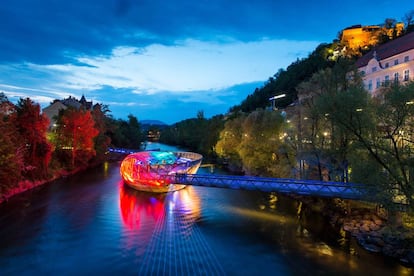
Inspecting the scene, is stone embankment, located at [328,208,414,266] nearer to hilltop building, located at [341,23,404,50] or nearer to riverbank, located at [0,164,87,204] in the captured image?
riverbank, located at [0,164,87,204]

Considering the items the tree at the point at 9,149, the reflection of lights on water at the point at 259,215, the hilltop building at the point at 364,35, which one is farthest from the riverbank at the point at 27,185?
the hilltop building at the point at 364,35

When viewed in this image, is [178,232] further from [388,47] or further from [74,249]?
[388,47]

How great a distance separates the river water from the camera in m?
16.1

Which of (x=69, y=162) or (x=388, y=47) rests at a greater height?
(x=388, y=47)

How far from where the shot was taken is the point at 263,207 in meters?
27.4

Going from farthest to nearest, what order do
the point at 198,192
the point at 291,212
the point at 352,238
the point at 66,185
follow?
the point at 66,185 < the point at 198,192 < the point at 291,212 < the point at 352,238

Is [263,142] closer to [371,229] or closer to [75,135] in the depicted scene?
[371,229]

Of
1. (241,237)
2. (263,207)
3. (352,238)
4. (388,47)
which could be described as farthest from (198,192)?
(388,47)

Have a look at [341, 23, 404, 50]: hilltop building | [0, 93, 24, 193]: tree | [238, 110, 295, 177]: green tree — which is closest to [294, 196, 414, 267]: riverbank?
[238, 110, 295, 177]: green tree

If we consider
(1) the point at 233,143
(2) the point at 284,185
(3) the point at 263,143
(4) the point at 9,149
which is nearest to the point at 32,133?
(4) the point at 9,149

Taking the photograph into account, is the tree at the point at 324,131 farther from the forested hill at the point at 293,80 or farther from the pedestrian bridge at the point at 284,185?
the forested hill at the point at 293,80

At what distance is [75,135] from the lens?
4694 cm

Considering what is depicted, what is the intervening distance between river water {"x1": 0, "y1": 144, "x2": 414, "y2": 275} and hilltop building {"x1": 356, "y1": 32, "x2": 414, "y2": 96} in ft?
72.3

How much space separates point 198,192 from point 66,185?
49.9ft
